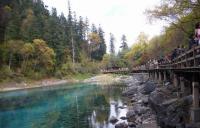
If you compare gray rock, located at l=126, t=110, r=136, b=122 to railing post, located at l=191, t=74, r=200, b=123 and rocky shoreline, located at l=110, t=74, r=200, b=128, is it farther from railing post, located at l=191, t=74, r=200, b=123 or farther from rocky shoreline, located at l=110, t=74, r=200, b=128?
railing post, located at l=191, t=74, r=200, b=123

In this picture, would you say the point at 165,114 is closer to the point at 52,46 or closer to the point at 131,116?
the point at 131,116

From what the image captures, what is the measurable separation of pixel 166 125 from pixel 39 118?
15274 millimetres

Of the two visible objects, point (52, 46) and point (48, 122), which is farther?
point (52, 46)

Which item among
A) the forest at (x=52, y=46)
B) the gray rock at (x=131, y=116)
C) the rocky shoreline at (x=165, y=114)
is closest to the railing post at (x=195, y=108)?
the rocky shoreline at (x=165, y=114)

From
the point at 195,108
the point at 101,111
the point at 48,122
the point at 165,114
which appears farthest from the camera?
the point at 101,111

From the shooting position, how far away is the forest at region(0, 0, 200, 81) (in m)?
79.1

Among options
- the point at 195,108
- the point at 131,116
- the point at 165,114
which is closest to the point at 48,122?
the point at 131,116

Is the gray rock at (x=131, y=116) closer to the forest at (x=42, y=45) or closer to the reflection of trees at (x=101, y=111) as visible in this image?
the reflection of trees at (x=101, y=111)

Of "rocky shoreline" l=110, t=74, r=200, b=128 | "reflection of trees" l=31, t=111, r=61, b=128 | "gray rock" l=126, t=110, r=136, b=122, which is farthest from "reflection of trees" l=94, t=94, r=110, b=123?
"reflection of trees" l=31, t=111, r=61, b=128

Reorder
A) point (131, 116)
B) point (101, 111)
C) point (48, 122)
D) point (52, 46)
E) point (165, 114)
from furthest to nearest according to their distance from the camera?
point (52, 46), point (101, 111), point (48, 122), point (131, 116), point (165, 114)

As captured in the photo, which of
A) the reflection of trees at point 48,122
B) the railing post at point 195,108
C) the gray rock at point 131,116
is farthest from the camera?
the reflection of trees at point 48,122

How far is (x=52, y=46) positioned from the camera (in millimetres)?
98312

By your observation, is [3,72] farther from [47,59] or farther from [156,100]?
[156,100]

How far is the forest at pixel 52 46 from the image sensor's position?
3113 inches
